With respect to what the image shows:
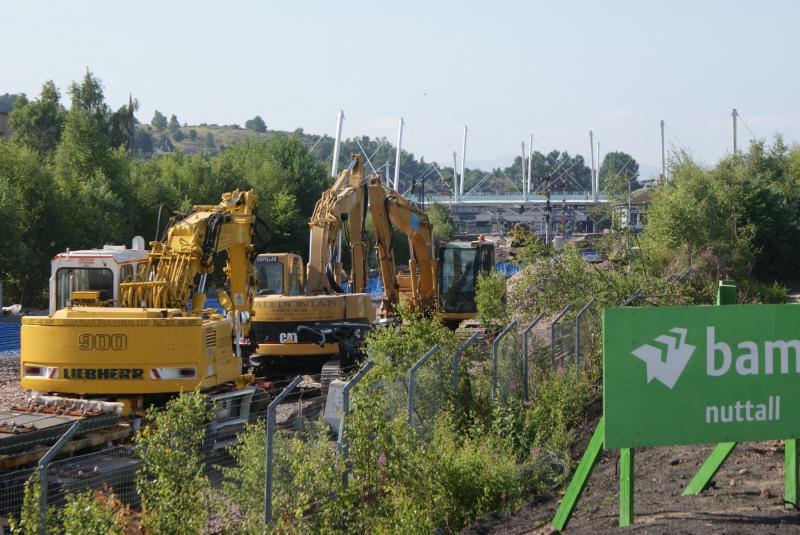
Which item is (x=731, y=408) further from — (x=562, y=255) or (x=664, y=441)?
(x=562, y=255)

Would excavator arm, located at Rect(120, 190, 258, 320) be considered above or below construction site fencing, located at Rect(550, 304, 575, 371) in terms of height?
above

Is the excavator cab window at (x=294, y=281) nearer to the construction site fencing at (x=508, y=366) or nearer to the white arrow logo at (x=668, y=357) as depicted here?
the construction site fencing at (x=508, y=366)

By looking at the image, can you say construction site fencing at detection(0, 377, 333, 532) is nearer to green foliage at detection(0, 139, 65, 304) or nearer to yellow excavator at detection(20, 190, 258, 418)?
yellow excavator at detection(20, 190, 258, 418)

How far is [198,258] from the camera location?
16.2 m

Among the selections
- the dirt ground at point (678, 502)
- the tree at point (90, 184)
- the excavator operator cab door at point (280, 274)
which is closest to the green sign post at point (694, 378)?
the dirt ground at point (678, 502)

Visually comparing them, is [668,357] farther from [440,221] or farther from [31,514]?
[440,221]

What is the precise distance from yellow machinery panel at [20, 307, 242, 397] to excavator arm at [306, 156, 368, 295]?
6833mm

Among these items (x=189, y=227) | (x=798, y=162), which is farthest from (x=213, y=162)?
(x=189, y=227)

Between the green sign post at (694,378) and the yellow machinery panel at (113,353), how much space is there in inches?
287

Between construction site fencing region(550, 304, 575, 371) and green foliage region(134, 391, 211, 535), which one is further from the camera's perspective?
construction site fencing region(550, 304, 575, 371)

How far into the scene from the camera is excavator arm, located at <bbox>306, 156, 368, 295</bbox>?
70.0 feet

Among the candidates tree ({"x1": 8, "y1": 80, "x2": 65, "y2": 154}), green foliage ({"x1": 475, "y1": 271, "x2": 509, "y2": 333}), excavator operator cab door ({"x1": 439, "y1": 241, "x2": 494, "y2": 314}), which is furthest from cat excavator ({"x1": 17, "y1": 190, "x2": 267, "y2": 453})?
tree ({"x1": 8, "y1": 80, "x2": 65, "y2": 154})

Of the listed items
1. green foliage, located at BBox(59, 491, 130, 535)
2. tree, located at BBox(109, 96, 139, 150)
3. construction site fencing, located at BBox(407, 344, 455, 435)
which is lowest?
green foliage, located at BBox(59, 491, 130, 535)

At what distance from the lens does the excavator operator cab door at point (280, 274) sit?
74.0 ft
